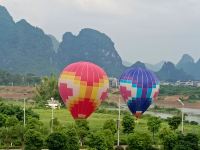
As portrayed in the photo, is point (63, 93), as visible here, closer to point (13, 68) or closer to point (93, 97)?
point (93, 97)

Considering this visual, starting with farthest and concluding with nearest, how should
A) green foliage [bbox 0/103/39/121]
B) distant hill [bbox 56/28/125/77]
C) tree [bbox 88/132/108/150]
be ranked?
distant hill [bbox 56/28/125/77]
green foliage [bbox 0/103/39/121]
tree [bbox 88/132/108/150]

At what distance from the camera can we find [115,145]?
20547 mm

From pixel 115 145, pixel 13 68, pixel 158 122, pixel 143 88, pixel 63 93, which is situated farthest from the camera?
pixel 13 68

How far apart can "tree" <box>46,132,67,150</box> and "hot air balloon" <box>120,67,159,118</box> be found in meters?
13.1

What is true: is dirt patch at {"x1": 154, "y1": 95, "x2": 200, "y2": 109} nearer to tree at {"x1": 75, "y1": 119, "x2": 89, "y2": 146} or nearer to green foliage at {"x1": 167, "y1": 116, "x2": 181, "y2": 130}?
green foliage at {"x1": 167, "y1": 116, "x2": 181, "y2": 130}

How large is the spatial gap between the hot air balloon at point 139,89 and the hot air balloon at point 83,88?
481 centimetres

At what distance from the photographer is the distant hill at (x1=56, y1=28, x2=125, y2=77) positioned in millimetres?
130113

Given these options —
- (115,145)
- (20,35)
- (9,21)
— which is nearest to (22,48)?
(20,35)

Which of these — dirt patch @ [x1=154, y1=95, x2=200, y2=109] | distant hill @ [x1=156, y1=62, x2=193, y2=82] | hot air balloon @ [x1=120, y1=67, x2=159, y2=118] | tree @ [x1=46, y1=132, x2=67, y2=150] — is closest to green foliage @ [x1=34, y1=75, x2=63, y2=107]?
hot air balloon @ [x1=120, y1=67, x2=159, y2=118]

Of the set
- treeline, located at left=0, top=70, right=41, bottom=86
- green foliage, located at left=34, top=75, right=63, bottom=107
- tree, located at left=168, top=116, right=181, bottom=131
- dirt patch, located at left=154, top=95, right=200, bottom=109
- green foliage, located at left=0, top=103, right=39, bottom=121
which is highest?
treeline, located at left=0, top=70, right=41, bottom=86

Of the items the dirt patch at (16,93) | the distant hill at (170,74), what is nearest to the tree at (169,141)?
the dirt patch at (16,93)

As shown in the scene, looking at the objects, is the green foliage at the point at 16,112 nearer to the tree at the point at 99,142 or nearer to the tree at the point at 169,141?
the tree at the point at 99,142

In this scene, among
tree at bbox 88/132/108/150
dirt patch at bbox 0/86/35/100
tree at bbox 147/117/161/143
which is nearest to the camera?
tree at bbox 88/132/108/150

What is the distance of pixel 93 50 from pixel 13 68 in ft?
79.7
